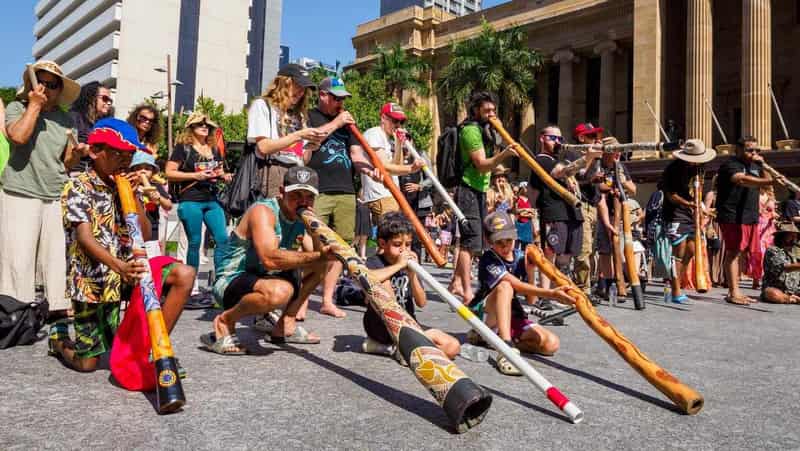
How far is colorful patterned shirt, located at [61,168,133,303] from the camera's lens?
11.6 feet

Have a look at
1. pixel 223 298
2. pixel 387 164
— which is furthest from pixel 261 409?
pixel 387 164

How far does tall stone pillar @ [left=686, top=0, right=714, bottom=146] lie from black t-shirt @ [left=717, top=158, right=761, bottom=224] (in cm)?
1974

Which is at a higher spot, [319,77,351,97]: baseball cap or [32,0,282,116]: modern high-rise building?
[32,0,282,116]: modern high-rise building

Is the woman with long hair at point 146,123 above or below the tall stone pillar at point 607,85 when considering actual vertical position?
below

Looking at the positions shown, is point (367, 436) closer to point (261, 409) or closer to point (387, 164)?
point (261, 409)

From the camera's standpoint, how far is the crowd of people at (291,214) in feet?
12.1

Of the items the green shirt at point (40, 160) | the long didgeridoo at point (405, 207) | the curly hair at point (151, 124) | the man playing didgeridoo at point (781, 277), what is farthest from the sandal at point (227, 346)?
the man playing didgeridoo at point (781, 277)

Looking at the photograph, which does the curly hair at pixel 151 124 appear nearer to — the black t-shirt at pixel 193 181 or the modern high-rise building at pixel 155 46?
the black t-shirt at pixel 193 181

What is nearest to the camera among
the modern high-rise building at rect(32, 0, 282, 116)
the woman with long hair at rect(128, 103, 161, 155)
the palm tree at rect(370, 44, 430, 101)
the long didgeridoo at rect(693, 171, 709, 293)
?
the woman with long hair at rect(128, 103, 161, 155)

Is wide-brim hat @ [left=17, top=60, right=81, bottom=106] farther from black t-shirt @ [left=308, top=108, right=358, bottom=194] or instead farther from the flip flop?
the flip flop

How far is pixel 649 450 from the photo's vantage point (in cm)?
257

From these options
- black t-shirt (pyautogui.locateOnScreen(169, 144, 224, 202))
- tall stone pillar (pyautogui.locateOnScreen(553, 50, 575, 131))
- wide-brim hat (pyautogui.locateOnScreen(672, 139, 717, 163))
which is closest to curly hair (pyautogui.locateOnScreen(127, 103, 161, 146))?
black t-shirt (pyautogui.locateOnScreen(169, 144, 224, 202))

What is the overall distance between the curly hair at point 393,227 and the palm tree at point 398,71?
136ft

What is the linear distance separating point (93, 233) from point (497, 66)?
3688 cm
